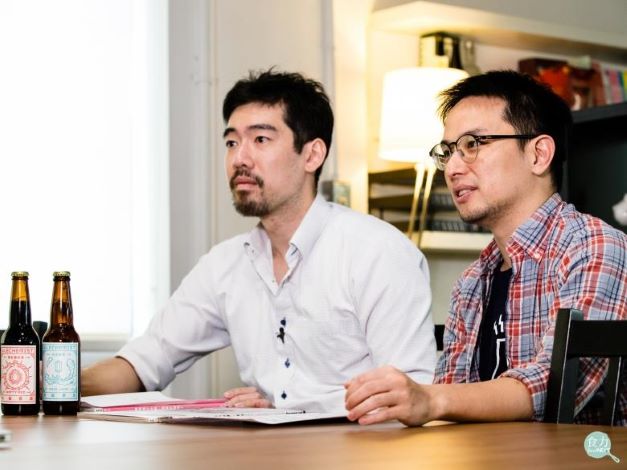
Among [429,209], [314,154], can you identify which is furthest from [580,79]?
[314,154]

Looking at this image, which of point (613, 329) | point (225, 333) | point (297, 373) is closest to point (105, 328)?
point (225, 333)

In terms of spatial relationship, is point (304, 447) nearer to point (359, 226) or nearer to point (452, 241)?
point (359, 226)

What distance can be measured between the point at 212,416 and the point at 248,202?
1.10 meters

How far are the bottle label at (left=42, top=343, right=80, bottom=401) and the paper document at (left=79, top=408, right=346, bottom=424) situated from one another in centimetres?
8

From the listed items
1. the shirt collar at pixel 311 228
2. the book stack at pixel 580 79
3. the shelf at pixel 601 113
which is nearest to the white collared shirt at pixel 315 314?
the shirt collar at pixel 311 228

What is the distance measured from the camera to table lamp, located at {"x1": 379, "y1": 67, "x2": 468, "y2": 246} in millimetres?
→ 3488

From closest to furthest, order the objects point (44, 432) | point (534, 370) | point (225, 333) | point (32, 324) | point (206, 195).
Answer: point (44, 432), point (534, 370), point (32, 324), point (225, 333), point (206, 195)

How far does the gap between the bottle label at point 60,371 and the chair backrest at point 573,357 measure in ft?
2.33

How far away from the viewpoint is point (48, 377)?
1646mm

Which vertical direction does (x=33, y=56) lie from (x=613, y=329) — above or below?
above

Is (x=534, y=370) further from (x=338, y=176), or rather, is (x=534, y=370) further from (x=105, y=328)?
(x=338, y=176)

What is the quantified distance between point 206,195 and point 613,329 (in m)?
2.08

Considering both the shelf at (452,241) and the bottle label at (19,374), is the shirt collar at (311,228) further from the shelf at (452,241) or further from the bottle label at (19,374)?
the shelf at (452,241)

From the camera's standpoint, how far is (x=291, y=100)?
254 centimetres
